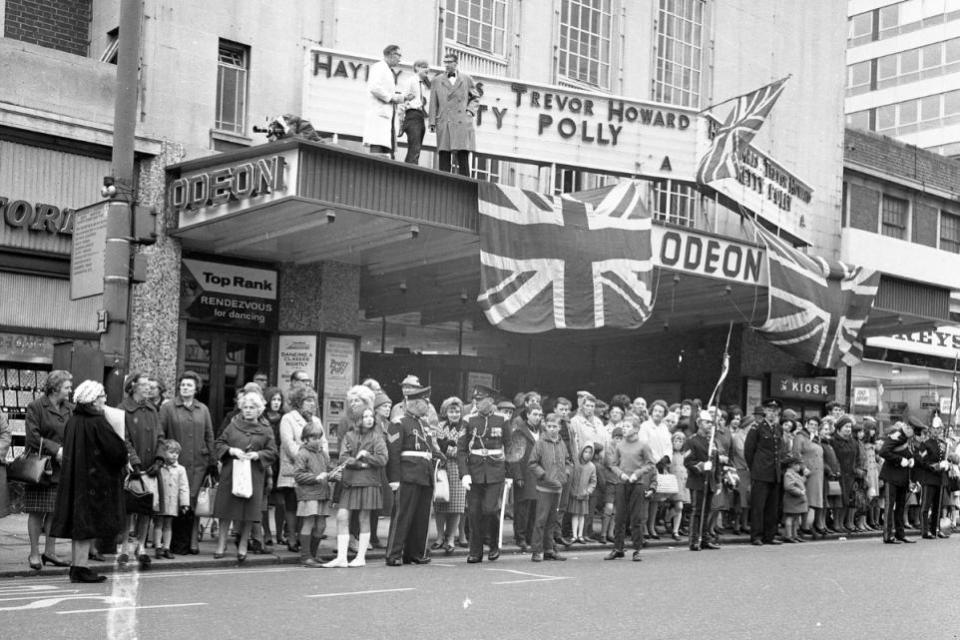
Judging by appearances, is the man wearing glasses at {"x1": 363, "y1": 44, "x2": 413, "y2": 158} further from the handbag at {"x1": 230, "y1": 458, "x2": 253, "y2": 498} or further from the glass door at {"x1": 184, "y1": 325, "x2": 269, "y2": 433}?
the handbag at {"x1": 230, "y1": 458, "x2": 253, "y2": 498}

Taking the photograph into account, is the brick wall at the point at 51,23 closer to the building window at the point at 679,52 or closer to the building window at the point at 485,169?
the building window at the point at 485,169

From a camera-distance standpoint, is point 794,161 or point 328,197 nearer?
point 328,197

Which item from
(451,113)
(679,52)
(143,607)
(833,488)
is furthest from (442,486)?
(679,52)

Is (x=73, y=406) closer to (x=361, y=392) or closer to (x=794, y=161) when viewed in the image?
(x=361, y=392)

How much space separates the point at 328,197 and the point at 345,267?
14.1 feet

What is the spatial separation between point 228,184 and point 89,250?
3441 millimetres

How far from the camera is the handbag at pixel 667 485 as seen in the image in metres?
17.5

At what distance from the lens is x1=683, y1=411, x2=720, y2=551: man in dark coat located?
55.7 ft

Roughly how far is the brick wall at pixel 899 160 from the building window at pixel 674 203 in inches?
261

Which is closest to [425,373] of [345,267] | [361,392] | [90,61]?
[345,267]

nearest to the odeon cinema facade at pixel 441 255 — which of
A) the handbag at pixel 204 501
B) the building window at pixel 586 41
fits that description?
the building window at pixel 586 41

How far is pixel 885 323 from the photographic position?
89.1ft

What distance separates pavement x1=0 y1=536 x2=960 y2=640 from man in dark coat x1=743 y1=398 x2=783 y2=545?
413cm

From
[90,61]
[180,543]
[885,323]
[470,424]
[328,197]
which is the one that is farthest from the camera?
[885,323]
